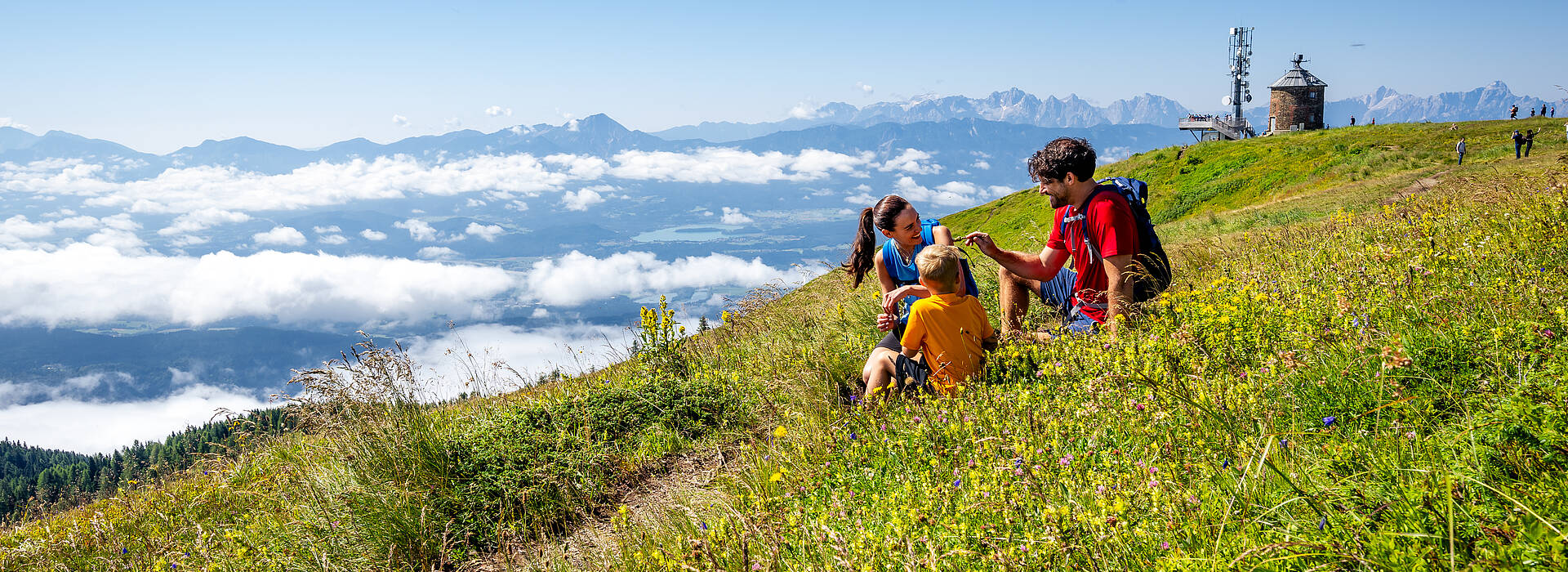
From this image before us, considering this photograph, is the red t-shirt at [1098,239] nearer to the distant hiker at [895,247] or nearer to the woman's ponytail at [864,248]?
the distant hiker at [895,247]

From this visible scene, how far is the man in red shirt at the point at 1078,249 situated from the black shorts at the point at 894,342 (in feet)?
2.44

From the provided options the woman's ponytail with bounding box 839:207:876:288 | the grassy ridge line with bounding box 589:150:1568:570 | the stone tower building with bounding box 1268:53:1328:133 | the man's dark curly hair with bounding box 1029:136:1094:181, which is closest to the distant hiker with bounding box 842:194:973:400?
the woman's ponytail with bounding box 839:207:876:288

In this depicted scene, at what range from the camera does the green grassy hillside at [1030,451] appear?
81.7 inches

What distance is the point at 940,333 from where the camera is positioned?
480 centimetres

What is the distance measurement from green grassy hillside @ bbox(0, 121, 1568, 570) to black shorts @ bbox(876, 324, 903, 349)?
0.63 metres

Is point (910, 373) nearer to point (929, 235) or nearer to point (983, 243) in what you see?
point (983, 243)

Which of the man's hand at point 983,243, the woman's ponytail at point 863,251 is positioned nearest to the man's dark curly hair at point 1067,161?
the man's hand at point 983,243

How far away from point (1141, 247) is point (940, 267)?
1.56 m

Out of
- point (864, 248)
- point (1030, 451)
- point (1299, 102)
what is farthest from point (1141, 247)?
point (1299, 102)

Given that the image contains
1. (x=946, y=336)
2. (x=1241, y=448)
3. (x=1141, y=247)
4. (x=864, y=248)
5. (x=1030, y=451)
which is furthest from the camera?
(x=864, y=248)

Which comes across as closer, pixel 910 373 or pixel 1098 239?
pixel 910 373

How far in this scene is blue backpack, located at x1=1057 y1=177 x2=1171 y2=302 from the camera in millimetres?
5109

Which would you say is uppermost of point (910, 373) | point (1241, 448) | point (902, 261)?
point (902, 261)

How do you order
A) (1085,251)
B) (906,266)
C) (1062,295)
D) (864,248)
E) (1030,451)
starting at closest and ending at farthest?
(1030,451) < (1085,251) < (1062,295) < (906,266) < (864,248)
